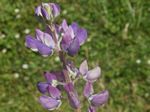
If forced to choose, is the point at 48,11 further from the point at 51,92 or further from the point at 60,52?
the point at 51,92

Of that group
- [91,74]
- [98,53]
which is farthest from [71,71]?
[98,53]

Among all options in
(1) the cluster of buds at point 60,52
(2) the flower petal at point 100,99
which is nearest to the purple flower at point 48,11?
(1) the cluster of buds at point 60,52

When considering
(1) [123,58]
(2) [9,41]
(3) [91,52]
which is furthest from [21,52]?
(1) [123,58]

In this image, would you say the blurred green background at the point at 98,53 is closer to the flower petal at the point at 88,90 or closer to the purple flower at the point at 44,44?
the flower petal at the point at 88,90

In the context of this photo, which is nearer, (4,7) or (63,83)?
(63,83)

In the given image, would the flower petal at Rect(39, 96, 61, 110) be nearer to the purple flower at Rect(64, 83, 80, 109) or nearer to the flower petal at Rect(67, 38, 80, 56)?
the purple flower at Rect(64, 83, 80, 109)

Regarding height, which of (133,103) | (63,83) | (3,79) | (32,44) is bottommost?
(133,103)

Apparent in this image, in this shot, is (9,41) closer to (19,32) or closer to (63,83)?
(19,32)
